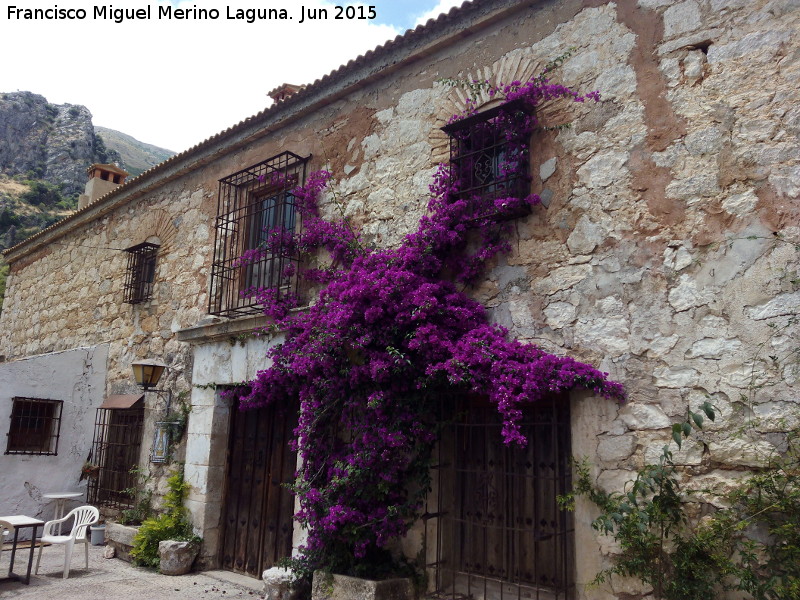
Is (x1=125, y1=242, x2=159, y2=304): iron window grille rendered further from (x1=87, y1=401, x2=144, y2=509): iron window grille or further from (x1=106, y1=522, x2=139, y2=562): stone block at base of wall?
(x1=106, y1=522, x2=139, y2=562): stone block at base of wall

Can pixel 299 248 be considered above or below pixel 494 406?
above

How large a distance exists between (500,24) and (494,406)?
316cm

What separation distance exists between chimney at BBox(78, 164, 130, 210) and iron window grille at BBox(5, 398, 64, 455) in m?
4.79

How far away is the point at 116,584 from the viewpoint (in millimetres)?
5609

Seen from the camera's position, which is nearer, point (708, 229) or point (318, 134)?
point (708, 229)

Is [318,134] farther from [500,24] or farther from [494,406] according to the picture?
[494,406]

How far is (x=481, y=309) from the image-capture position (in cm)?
462

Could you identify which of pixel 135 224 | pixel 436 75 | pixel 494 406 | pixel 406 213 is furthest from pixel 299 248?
pixel 135 224

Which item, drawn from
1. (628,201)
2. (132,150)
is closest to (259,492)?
(628,201)

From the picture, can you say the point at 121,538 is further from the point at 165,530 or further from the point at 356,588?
the point at 356,588

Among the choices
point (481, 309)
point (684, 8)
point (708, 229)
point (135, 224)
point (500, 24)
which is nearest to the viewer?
point (708, 229)

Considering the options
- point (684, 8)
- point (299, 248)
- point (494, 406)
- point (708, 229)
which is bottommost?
point (494, 406)

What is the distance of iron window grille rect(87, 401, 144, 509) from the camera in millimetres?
7742

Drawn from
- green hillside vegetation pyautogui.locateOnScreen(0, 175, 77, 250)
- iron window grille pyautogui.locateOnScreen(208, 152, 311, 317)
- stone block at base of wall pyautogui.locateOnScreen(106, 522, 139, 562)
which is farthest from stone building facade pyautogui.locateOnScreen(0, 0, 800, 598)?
green hillside vegetation pyautogui.locateOnScreen(0, 175, 77, 250)
